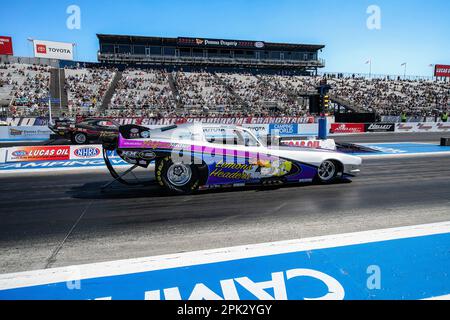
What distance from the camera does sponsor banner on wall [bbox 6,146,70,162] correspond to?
40.0 ft

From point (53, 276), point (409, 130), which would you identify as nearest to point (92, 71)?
point (409, 130)

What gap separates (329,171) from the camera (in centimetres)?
787

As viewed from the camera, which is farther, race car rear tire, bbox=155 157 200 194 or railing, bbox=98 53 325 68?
railing, bbox=98 53 325 68

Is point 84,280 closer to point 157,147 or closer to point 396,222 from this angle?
point 157,147

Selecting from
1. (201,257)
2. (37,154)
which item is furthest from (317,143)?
(37,154)

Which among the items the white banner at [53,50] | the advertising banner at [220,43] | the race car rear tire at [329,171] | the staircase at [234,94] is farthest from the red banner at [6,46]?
the race car rear tire at [329,171]

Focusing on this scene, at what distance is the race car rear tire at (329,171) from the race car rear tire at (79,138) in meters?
13.4

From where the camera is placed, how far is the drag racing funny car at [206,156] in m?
6.37

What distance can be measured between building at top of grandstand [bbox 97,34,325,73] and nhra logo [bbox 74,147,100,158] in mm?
40142

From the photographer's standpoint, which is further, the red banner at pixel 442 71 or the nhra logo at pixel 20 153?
the red banner at pixel 442 71

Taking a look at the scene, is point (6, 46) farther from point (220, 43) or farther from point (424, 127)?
point (424, 127)

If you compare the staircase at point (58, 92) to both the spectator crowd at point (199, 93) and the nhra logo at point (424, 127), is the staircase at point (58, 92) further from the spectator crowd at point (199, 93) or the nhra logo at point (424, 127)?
the nhra logo at point (424, 127)

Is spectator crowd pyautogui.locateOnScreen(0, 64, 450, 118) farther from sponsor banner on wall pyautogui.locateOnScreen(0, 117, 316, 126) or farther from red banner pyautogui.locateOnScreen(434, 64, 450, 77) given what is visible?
red banner pyautogui.locateOnScreen(434, 64, 450, 77)

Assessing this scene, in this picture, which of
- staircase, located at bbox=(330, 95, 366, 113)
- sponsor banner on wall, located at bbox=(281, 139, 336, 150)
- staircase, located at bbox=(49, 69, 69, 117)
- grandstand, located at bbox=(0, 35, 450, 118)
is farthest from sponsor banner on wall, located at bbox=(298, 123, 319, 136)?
staircase, located at bbox=(49, 69, 69, 117)
